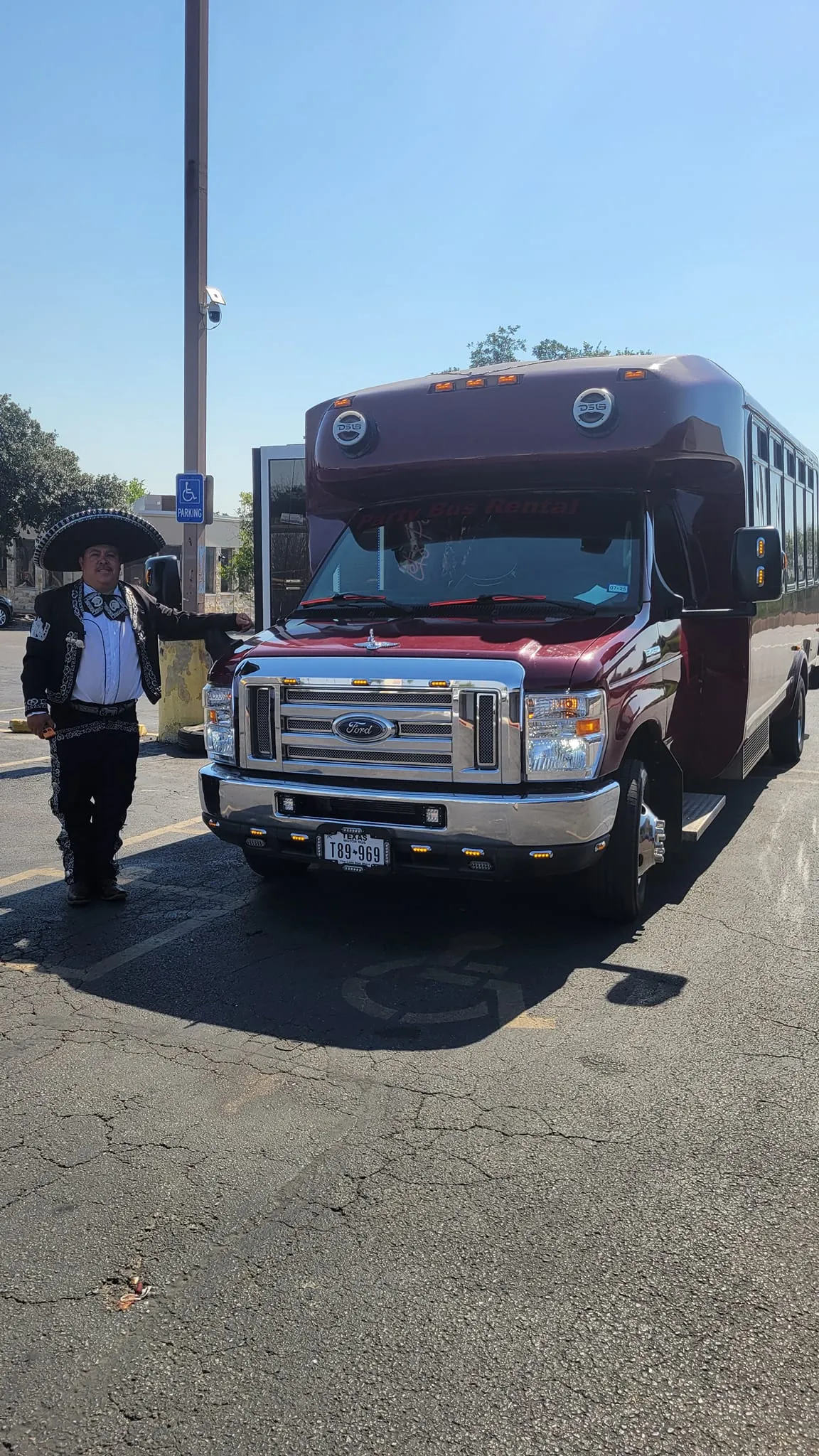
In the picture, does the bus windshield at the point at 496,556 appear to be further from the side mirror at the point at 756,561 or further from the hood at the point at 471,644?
the side mirror at the point at 756,561

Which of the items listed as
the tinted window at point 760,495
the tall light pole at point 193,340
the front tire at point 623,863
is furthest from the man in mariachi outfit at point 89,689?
the tall light pole at point 193,340

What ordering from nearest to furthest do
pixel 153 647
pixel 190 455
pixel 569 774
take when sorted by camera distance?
1. pixel 569 774
2. pixel 153 647
3. pixel 190 455

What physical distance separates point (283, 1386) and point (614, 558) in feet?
14.4

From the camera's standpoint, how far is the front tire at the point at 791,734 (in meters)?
10.6

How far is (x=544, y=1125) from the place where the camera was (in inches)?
143

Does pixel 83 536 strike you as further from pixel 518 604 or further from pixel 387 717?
pixel 518 604

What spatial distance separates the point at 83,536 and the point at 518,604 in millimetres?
2437

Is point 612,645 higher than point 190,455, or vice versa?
point 190,455

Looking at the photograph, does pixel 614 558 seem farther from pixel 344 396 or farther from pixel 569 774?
pixel 344 396

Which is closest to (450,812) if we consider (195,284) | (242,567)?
(195,284)

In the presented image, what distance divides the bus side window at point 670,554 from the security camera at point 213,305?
8079 mm

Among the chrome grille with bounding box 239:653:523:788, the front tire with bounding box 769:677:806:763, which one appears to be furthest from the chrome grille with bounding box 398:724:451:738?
the front tire with bounding box 769:677:806:763

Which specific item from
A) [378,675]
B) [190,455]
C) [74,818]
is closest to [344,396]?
[378,675]

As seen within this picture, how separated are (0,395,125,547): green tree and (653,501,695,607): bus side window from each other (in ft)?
154
